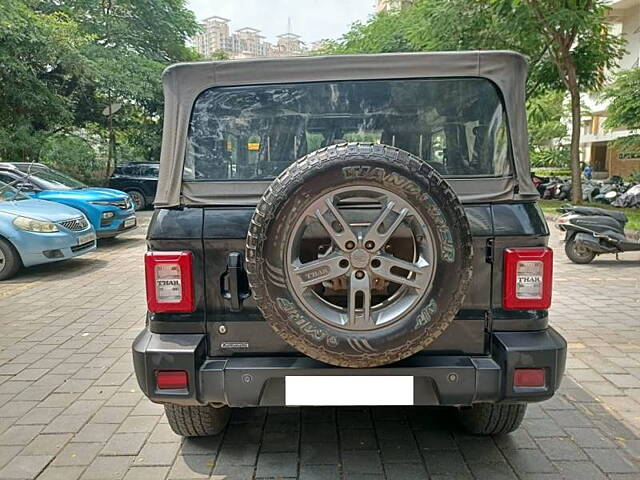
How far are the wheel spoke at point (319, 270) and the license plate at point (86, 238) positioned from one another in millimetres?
6532

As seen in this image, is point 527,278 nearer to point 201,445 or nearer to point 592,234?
point 201,445

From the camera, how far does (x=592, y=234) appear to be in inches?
320

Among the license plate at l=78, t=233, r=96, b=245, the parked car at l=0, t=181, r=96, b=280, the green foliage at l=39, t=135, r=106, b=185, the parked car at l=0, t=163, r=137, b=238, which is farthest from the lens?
the green foliage at l=39, t=135, r=106, b=185

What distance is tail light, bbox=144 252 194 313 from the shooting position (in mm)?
2529

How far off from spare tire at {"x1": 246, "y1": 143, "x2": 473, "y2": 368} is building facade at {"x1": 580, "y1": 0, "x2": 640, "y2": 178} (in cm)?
1754

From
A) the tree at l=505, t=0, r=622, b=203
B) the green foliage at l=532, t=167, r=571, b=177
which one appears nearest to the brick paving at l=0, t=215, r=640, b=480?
the tree at l=505, t=0, r=622, b=203

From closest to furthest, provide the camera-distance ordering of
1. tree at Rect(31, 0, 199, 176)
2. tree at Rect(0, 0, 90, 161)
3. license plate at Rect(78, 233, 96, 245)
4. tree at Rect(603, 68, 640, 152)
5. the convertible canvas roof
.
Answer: the convertible canvas roof → license plate at Rect(78, 233, 96, 245) → tree at Rect(0, 0, 90, 161) → tree at Rect(603, 68, 640, 152) → tree at Rect(31, 0, 199, 176)

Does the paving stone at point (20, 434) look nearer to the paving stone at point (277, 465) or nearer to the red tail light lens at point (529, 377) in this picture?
the paving stone at point (277, 465)

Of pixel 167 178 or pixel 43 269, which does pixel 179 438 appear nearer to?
pixel 167 178

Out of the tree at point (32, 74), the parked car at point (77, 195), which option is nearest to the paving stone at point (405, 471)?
the parked car at point (77, 195)

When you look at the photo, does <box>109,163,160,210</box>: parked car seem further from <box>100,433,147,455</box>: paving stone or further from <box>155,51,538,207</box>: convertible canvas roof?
<box>155,51,538,207</box>: convertible canvas roof

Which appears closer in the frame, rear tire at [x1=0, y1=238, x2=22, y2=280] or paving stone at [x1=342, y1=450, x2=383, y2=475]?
paving stone at [x1=342, y1=450, x2=383, y2=475]

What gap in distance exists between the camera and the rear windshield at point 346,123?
2.72m

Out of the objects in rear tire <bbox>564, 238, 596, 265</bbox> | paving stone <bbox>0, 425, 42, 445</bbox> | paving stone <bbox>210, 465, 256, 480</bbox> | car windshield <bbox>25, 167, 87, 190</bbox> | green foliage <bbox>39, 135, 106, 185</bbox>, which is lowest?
paving stone <bbox>210, 465, 256, 480</bbox>
